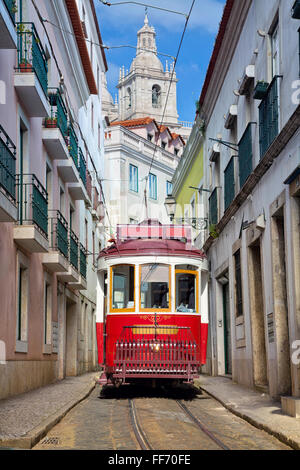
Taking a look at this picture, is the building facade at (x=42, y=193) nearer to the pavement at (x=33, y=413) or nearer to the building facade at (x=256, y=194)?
the pavement at (x=33, y=413)

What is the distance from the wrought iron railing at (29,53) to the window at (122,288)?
3.92m

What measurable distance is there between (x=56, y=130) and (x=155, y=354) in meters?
6.41

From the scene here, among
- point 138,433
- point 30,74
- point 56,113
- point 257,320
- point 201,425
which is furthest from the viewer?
point 56,113

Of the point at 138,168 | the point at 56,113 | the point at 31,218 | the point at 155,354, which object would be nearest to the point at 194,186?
the point at 56,113

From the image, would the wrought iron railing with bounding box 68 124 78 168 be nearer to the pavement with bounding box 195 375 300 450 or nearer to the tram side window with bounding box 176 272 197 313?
the tram side window with bounding box 176 272 197 313

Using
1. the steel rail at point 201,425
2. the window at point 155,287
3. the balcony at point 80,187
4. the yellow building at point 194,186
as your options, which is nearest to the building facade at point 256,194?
the steel rail at point 201,425

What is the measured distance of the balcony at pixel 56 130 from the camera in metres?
15.9

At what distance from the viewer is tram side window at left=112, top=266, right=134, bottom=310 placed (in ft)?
41.8

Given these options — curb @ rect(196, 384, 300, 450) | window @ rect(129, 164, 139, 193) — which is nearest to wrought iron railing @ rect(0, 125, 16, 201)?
curb @ rect(196, 384, 300, 450)

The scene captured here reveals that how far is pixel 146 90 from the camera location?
3514 inches

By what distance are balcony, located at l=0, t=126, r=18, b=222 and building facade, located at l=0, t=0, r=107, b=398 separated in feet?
0.05

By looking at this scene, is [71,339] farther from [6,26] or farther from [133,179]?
[133,179]
